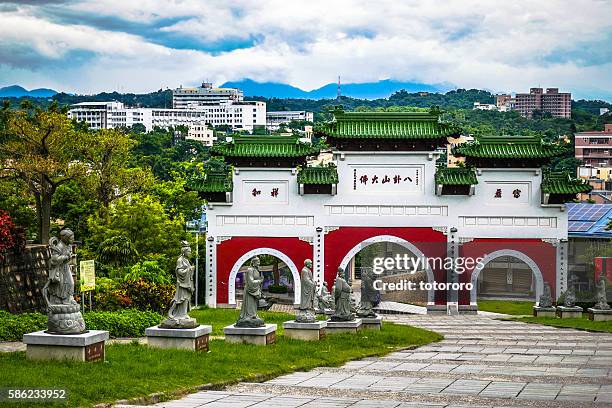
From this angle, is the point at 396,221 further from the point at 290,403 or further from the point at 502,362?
the point at 290,403

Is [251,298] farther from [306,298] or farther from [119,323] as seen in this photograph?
[119,323]

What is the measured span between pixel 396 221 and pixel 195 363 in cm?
2448

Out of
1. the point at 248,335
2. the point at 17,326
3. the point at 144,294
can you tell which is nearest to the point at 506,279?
the point at 144,294

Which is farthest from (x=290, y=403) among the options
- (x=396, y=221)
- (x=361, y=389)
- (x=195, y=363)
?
(x=396, y=221)

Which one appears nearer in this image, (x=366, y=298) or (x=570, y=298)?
(x=366, y=298)

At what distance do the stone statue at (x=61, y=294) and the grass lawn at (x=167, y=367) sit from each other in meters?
0.67

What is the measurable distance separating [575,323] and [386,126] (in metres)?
11.6

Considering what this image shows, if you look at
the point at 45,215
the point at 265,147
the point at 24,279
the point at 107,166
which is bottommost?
the point at 24,279

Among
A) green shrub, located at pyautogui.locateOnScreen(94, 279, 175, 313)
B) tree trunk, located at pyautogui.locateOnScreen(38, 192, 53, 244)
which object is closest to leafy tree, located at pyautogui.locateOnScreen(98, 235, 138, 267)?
tree trunk, located at pyautogui.locateOnScreen(38, 192, 53, 244)

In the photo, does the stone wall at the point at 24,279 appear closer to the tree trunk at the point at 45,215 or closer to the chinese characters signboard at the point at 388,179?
the tree trunk at the point at 45,215

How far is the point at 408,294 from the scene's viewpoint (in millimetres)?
42344

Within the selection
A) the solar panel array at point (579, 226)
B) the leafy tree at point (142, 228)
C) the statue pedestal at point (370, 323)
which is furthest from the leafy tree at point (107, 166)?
the solar panel array at point (579, 226)

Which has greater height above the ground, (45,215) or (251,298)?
(45,215)

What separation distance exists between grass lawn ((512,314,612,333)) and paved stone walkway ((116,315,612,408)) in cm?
567
